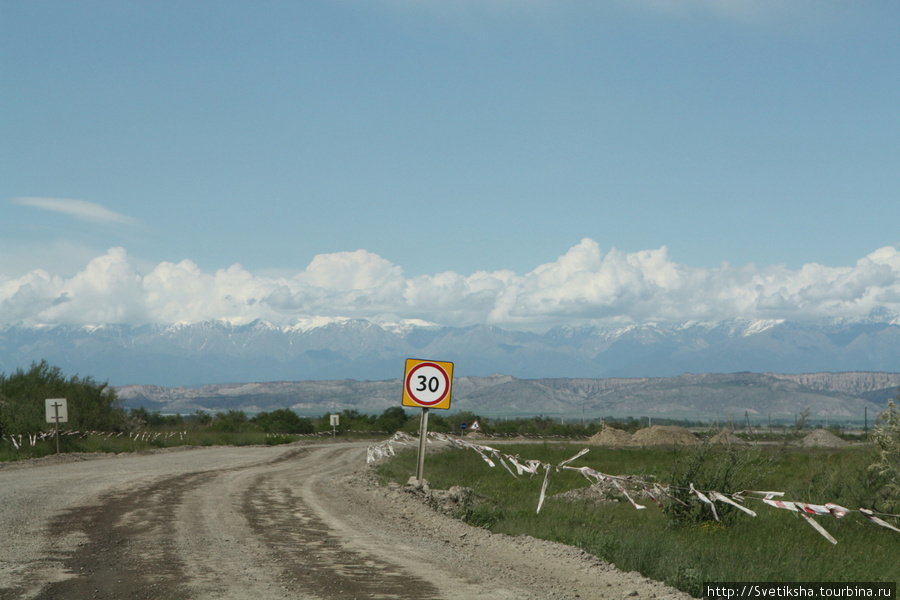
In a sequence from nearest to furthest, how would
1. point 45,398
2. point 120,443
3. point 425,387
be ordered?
point 425,387
point 120,443
point 45,398

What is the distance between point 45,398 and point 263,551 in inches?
1513

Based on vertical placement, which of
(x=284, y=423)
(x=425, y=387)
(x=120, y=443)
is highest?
(x=425, y=387)

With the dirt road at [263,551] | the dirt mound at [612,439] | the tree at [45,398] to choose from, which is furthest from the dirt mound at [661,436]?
the dirt road at [263,551]

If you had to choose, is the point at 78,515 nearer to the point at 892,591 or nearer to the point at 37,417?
the point at 892,591

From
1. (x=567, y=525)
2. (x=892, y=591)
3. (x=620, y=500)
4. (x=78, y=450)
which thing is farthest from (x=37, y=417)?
(x=892, y=591)

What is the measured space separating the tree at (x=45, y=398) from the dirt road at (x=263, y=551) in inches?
777

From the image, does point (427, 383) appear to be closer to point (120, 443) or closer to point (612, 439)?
point (120, 443)

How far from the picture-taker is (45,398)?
4312cm

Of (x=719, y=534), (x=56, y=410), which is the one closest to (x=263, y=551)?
(x=719, y=534)

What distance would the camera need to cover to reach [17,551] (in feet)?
33.2

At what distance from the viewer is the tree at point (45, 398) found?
35.7m

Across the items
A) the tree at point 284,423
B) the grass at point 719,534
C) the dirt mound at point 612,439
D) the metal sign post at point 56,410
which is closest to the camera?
the grass at point 719,534

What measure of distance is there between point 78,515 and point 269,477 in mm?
9928

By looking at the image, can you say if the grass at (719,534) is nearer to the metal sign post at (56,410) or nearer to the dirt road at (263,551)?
the dirt road at (263,551)
